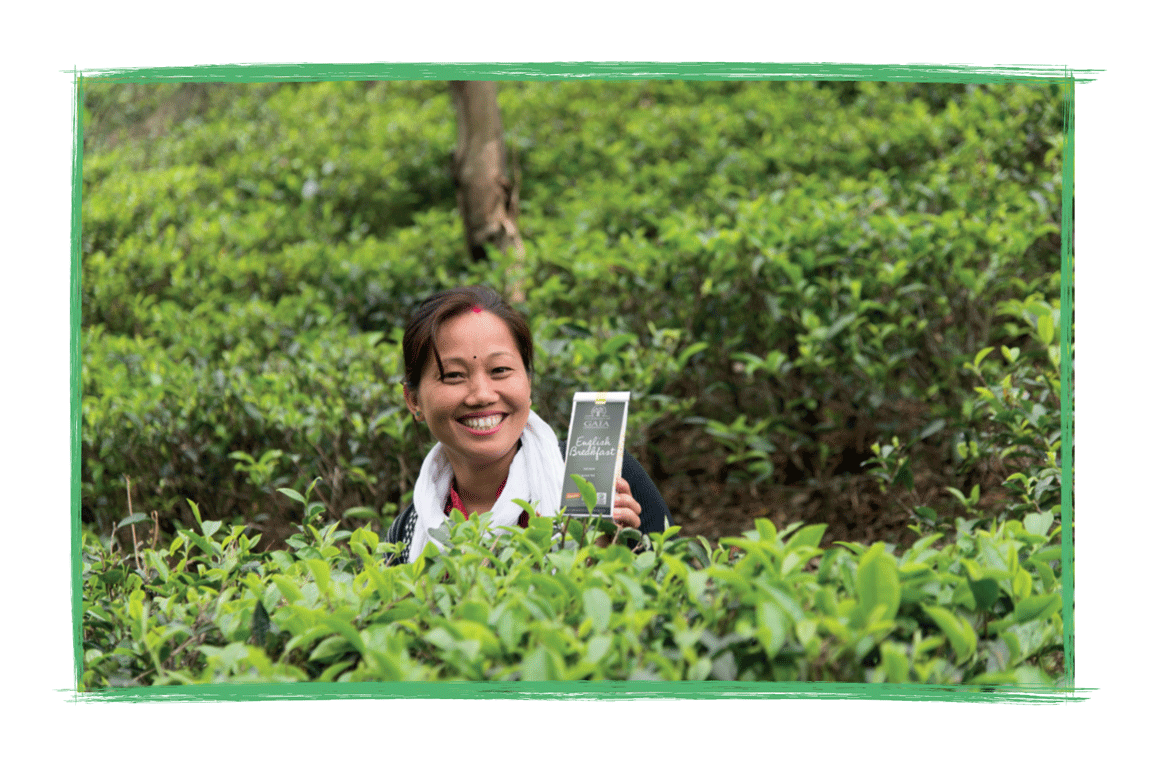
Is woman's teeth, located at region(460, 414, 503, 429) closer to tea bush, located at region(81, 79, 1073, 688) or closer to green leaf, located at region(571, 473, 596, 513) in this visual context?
tea bush, located at region(81, 79, 1073, 688)

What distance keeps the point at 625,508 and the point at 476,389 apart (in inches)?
17.0

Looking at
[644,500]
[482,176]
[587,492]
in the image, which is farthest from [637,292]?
[587,492]

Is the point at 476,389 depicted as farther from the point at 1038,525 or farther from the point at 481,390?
the point at 1038,525

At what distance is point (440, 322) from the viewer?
2383 millimetres

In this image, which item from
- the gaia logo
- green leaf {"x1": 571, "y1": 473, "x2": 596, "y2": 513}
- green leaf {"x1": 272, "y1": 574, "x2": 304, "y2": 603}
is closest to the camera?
green leaf {"x1": 272, "y1": 574, "x2": 304, "y2": 603}

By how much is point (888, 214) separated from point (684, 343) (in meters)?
0.99

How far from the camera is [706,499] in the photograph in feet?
13.8

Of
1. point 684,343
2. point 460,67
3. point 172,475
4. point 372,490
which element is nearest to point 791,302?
point 684,343

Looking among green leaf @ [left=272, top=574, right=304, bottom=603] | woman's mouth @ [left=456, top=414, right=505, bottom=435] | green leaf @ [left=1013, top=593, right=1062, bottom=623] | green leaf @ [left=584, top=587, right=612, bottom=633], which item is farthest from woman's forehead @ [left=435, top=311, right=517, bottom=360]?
green leaf @ [left=1013, top=593, right=1062, bottom=623]

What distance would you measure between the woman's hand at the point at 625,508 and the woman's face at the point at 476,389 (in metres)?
0.30

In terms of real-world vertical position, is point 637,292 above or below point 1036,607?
above

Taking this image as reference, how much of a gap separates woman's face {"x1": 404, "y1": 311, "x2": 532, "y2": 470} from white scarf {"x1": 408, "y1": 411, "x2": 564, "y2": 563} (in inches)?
2.2

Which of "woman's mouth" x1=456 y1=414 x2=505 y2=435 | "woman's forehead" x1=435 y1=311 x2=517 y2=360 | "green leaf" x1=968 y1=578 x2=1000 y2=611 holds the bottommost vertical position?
"green leaf" x1=968 y1=578 x2=1000 y2=611

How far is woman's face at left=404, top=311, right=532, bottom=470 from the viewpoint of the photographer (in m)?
2.37
